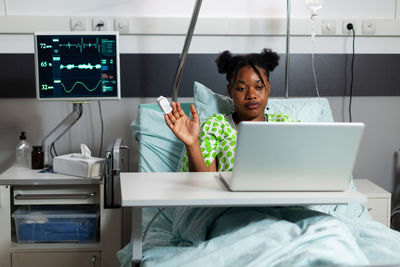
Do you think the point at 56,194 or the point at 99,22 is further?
the point at 99,22

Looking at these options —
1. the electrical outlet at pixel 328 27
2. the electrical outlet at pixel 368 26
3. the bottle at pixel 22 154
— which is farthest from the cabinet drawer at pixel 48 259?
the electrical outlet at pixel 368 26

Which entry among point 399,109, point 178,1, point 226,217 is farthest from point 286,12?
point 226,217

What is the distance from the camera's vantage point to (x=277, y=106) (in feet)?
8.02

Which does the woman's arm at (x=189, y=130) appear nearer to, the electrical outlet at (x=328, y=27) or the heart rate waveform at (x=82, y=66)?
the heart rate waveform at (x=82, y=66)

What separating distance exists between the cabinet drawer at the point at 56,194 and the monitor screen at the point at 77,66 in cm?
40

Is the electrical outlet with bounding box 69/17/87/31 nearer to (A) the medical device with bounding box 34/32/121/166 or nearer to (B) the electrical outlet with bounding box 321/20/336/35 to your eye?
(A) the medical device with bounding box 34/32/121/166

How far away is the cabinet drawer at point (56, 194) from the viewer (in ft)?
7.68

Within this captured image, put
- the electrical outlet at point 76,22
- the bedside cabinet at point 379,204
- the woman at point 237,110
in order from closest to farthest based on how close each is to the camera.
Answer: the woman at point 237,110, the bedside cabinet at point 379,204, the electrical outlet at point 76,22

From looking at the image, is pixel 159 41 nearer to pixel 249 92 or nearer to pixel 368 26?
pixel 249 92

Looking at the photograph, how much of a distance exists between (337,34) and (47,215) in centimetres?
175

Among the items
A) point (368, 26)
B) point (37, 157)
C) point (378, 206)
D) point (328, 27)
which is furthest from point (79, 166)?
point (368, 26)

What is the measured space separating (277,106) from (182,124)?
0.85 meters

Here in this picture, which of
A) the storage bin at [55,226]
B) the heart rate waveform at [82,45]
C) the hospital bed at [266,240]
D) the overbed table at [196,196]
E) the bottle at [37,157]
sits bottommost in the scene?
the storage bin at [55,226]

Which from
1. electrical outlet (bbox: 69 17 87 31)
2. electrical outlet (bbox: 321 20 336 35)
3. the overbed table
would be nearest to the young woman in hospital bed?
the overbed table
